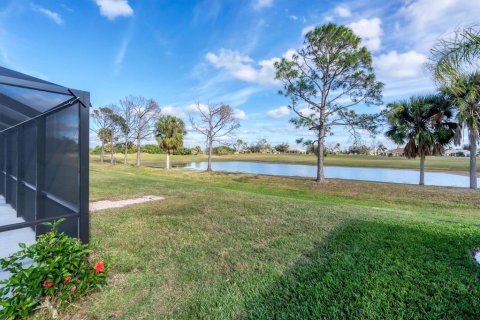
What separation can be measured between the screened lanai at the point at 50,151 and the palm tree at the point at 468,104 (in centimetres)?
532

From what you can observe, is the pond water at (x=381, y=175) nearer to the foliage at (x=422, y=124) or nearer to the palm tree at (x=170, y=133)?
the foliage at (x=422, y=124)

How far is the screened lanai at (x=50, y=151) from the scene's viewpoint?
2.29 m

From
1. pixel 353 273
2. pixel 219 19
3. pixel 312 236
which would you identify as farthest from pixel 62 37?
pixel 353 273

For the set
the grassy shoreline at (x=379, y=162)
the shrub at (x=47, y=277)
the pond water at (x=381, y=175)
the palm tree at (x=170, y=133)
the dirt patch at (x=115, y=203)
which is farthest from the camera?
the grassy shoreline at (x=379, y=162)

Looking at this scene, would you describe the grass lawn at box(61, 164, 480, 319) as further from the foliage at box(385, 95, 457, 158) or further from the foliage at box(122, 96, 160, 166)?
the foliage at box(122, 96, 160, 166)

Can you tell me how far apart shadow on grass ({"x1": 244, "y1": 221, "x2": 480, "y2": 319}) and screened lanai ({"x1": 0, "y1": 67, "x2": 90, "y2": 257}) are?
2.16 m

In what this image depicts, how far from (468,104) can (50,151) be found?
923 cm

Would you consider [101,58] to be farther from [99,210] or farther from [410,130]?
[410,130]

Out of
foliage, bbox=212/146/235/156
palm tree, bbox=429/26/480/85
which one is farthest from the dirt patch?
foliage, bbox=212/146/235/156

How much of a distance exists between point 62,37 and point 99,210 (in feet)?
21.5

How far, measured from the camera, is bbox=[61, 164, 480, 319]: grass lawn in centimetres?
192

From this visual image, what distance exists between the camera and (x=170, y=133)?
2422 centimetres

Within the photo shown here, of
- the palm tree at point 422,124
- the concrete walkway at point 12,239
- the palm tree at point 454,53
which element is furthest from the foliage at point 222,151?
the palm tree at point 454,53

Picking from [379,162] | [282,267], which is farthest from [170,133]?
[379,162]
